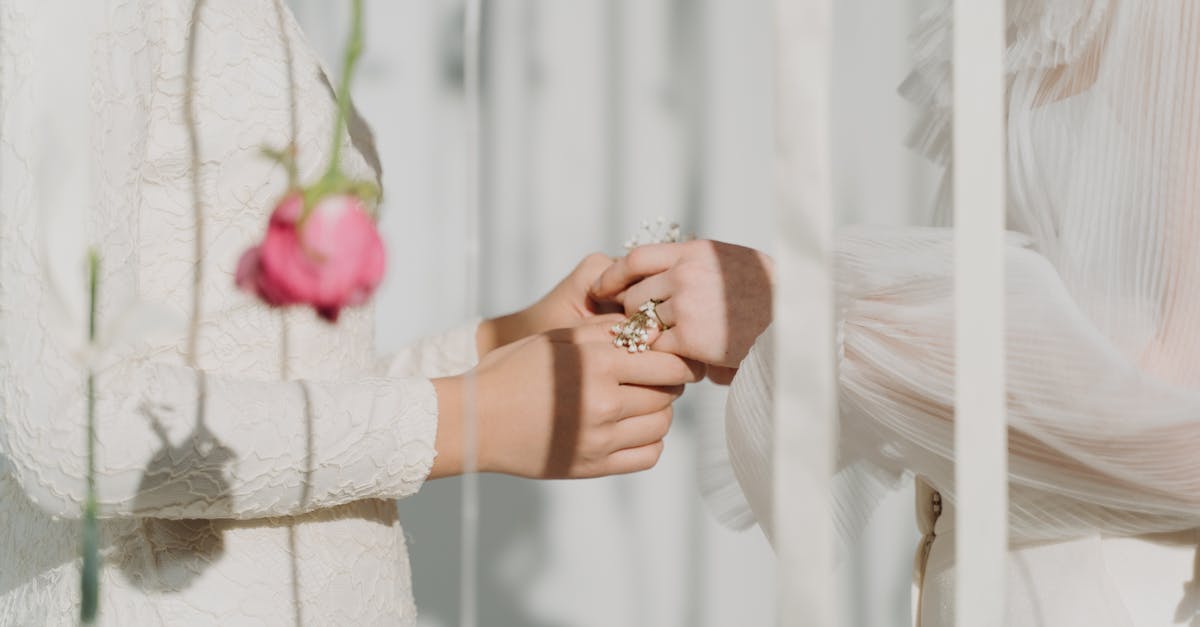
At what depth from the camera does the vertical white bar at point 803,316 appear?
0.45m

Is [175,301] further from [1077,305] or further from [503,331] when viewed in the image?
[1077,305]

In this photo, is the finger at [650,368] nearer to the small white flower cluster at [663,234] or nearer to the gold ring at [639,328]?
the gold ring at [639,328]

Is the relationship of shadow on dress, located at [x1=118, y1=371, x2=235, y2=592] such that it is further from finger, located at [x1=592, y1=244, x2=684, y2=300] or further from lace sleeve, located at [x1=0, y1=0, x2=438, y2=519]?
finger, located at [x1=592, y1=244, x2=684, y2=300]

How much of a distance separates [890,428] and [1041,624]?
15 centimetres

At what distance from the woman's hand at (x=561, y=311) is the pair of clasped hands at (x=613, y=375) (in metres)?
0.08

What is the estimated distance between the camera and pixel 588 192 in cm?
175

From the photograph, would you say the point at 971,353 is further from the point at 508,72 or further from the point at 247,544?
the point at 508,72

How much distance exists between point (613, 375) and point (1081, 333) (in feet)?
1.18

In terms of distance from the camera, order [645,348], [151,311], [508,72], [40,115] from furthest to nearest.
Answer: [508,72] < [645,348] < [40,115] < [151,311]

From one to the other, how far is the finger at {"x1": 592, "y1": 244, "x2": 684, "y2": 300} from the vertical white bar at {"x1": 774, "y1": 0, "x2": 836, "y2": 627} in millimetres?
451

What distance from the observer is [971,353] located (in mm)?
471

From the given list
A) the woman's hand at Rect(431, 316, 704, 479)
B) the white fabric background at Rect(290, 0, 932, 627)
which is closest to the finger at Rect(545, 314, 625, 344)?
the woman's hand at Rect(431, 316, 704, 479)

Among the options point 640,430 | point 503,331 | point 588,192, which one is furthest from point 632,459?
point 588,192

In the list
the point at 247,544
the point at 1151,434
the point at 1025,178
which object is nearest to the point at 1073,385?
the point at 1151,434
